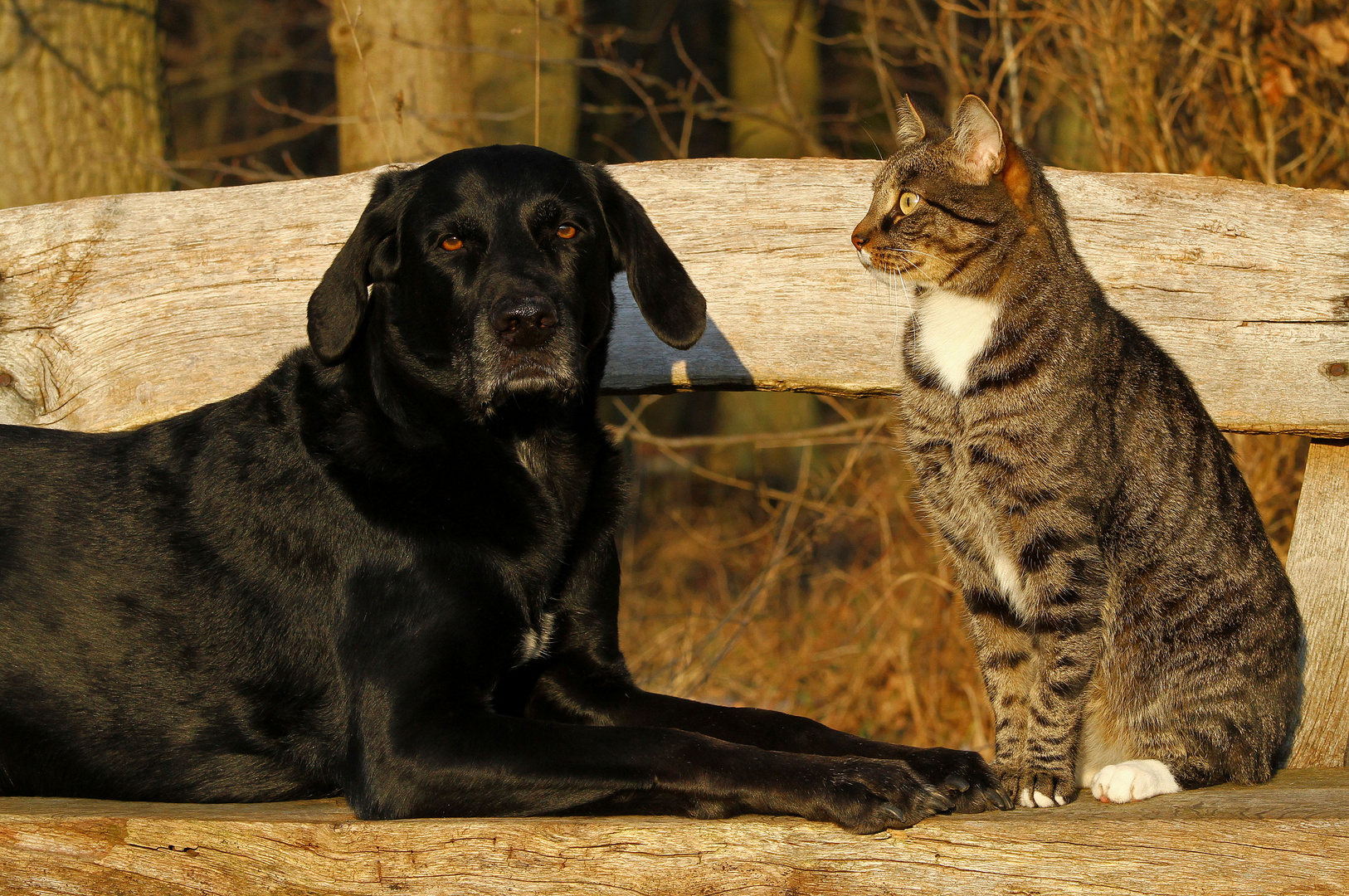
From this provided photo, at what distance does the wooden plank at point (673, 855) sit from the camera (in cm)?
222

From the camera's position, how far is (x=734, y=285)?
355 centimetres

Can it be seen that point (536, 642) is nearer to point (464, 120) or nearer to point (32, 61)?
point (464, 120)

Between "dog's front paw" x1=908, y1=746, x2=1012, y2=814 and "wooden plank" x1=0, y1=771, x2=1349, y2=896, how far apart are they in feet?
0.41

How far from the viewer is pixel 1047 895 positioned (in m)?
2.23

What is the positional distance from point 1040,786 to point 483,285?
5.66 feet

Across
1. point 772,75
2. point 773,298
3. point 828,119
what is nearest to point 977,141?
point 773,298

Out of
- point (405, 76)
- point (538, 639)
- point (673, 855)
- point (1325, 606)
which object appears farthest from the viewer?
point (405, 76)

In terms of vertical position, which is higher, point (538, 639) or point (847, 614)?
point (538, 639)

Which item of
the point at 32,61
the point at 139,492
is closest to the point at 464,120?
the point at 32,61

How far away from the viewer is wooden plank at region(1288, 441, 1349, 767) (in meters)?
3.39

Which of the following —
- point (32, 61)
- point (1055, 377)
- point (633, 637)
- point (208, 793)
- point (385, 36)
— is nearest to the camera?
point (208, 793)

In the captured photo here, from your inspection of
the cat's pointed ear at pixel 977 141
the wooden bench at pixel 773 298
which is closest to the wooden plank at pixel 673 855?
the wooden bench at pixel 773 298

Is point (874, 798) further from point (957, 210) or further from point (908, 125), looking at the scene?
point (908, 125)

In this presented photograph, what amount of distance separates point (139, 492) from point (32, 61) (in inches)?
101
